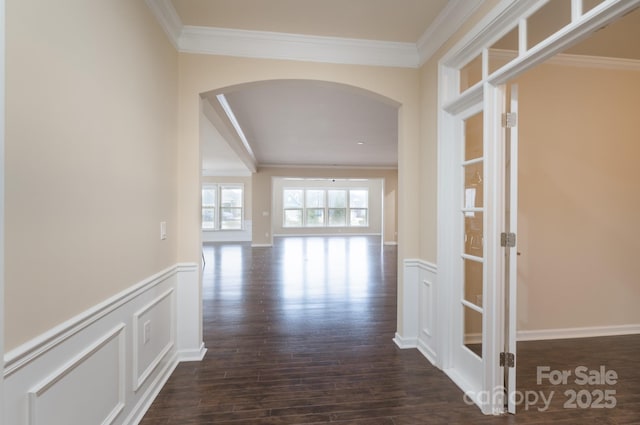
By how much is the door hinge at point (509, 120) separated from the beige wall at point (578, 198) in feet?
3.83

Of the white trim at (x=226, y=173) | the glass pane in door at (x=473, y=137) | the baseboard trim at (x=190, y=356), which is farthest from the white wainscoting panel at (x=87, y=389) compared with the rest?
the white trim at (x=226, y=173)

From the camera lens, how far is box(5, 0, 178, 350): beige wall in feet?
3.39

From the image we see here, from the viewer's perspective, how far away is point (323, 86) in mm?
2867

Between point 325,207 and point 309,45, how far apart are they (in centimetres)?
1166

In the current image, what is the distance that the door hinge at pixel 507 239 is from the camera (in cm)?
193

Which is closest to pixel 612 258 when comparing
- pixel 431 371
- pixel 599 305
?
pixel 599 305

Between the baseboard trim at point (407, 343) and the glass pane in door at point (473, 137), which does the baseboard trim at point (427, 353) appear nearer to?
the baseboard trim at point (407, 343)

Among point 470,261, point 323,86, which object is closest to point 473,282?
point 470,261

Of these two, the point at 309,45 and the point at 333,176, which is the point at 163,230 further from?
the point at 333,176

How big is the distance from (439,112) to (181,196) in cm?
233

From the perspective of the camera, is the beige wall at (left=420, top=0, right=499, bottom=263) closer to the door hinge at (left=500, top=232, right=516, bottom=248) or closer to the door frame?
the door frame

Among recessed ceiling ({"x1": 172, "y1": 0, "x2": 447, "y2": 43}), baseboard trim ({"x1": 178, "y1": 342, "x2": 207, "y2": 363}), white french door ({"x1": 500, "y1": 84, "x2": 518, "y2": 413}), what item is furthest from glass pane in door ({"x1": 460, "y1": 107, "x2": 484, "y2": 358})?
baseboard trim ({"x1": 178, "y1": 342, "x2": 207, "y2": 363})

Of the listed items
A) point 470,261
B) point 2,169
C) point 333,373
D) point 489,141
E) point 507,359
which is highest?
point 489,141

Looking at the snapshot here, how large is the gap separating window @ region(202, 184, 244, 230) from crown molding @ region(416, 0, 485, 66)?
10109 millimetres
